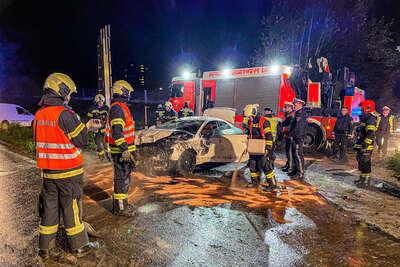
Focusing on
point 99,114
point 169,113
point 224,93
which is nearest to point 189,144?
point 99,114

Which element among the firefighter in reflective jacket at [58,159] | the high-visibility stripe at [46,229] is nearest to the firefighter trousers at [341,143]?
the firefighter in reflective jacket at [58,159]

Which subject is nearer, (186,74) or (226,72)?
(226,72)

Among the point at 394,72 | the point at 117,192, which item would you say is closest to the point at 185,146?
the point at 117,192

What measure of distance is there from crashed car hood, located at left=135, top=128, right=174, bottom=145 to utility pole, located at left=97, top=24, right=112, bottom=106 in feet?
8.26

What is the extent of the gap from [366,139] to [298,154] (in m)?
1.44

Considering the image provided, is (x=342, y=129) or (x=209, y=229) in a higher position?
(x=342, y=129)

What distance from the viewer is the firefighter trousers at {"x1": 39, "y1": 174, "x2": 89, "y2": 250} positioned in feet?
7.82

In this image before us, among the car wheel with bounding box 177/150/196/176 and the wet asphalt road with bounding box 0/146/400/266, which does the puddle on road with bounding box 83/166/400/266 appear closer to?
the wet asphalt road with bounding box 0/146/400/266

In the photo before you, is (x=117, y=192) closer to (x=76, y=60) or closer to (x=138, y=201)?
(x=138, y=201)

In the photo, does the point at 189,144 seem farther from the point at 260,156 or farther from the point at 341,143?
the point at 341,143

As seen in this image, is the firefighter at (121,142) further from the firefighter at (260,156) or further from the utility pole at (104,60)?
the utility pole at (104,60)

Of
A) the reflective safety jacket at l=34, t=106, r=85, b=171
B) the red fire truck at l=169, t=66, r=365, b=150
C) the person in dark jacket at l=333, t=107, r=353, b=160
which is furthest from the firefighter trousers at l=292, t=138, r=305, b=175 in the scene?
the reflective safety jacket at l=34, t=106, r=85, b=171

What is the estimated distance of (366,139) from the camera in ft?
16.3

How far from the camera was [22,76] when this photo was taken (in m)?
25.9
